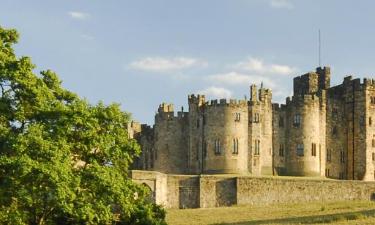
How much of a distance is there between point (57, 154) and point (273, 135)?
53.8 metres

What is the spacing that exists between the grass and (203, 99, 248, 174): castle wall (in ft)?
45.8

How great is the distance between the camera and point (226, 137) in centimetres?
8994

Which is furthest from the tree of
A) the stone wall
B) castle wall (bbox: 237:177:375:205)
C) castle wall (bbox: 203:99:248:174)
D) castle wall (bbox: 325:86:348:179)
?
castle wall (bbox: 325:86:348:179)

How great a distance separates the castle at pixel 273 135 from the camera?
9044cm

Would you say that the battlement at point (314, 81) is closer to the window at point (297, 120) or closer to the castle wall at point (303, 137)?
the castle wall at point (303, 137)

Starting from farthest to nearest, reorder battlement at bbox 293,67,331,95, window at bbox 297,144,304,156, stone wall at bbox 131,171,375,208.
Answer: battlement at bbox 293,67,331,95, window at bbox 297,144,304,156, stone wall at bbox 131,171,375,208

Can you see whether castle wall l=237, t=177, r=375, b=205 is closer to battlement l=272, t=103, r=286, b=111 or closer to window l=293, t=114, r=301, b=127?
window l=293, t=114, r=301, b=127

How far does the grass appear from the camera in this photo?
52688 mm

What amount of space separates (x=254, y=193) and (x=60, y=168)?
131 ft

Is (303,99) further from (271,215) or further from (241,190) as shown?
(271,215)

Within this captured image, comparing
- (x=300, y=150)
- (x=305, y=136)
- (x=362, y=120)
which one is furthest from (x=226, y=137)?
(x=362, y=120)

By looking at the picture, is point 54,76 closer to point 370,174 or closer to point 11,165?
point 11,165

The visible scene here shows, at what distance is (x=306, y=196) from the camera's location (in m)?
81.4

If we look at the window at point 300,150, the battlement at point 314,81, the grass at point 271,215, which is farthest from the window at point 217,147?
the battlement at point 314,81
